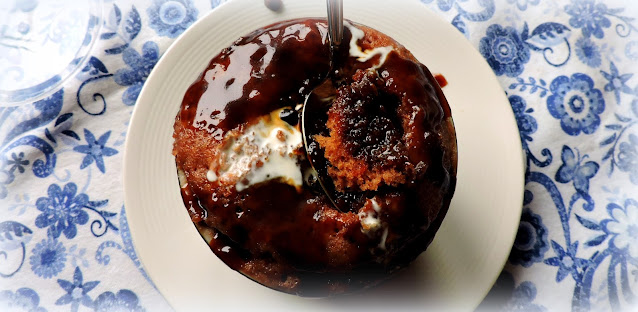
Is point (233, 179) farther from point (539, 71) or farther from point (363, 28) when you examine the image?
point (539, 71)

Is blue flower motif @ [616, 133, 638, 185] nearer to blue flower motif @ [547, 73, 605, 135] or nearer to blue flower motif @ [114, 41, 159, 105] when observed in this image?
blue flower motif @ [547, 73, 605, 135]

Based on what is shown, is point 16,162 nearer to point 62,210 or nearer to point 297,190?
point 62,210

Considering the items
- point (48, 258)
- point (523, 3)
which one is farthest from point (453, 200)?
point (48, 258)

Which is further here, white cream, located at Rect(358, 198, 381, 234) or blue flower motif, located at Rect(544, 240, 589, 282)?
blue flower motif, located at Rect(544, 240, 589, 282)

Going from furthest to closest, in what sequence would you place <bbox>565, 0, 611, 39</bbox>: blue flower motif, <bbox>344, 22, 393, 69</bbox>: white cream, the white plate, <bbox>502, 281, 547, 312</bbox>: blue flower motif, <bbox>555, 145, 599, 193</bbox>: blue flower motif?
<bbox>565, 0, 611, 39</bbox>: blue flower motif, <bbox>555, 145, 599, 193</bbox>: blue flower motif, <bbox>502, 281, 547, 312</bbox>: blue flower motif, the white plate, <bbox>344, 22, 393, 69</bbox>: white cream

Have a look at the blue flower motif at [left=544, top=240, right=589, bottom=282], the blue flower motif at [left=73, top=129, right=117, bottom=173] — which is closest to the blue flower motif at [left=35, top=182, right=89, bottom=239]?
the blue flower motif at [left=73, top=129, right=117, bottom=173]

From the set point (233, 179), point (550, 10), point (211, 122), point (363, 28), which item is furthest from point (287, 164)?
point (550, 10)
